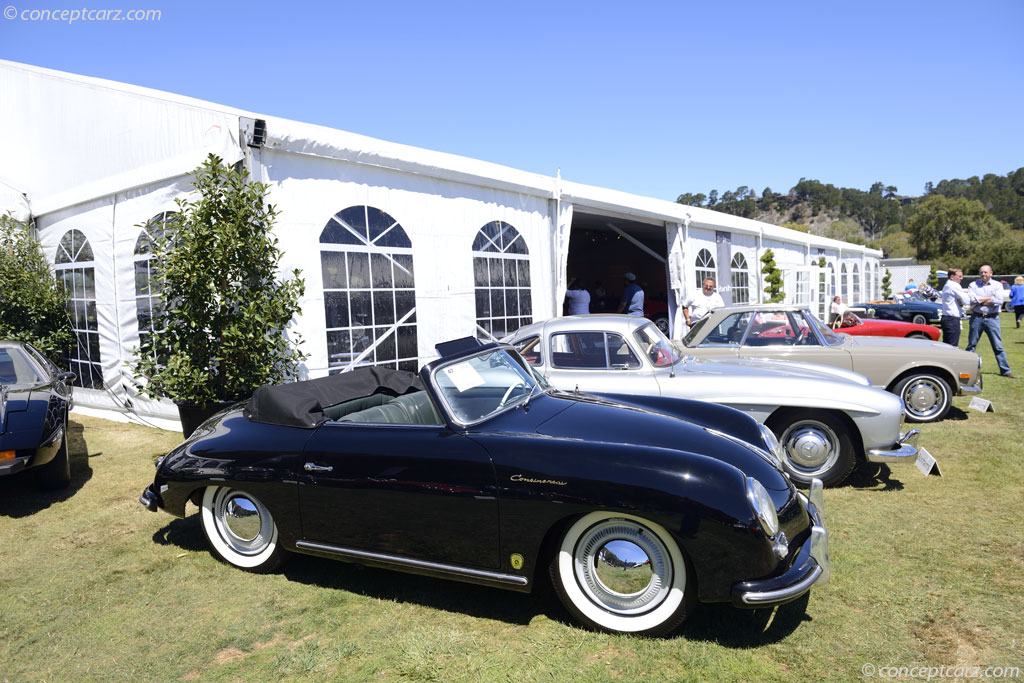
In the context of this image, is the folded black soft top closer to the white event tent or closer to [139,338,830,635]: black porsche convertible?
[139,338,830,635]: black porsche convertible

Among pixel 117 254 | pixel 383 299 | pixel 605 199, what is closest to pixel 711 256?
pixel 605 199

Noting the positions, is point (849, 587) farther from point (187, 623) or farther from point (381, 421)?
point (187, 623)

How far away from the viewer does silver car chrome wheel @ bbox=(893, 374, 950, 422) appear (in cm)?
716

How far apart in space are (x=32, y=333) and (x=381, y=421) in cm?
846

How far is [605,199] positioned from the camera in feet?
35.5

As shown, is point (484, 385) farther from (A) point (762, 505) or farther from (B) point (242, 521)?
Result: (B) point (242, 521)

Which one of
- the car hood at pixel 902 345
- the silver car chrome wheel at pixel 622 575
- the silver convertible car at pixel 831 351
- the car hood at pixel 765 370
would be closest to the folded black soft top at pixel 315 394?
the silver car chrome wheel at pixel 622 575

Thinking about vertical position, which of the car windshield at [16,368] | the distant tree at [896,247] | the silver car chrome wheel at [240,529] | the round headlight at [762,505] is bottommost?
the silver car chrome wheel at [240,529]

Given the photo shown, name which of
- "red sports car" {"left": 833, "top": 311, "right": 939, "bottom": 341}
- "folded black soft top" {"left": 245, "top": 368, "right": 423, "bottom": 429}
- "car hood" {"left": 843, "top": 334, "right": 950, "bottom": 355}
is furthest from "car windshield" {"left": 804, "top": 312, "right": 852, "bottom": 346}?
"folded black soft top" {"left": 245, "top": 368, "right": 423, "bottom": 429}

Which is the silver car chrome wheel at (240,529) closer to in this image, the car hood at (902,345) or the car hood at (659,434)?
the car hood at (659,434)

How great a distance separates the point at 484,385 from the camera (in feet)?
11.7

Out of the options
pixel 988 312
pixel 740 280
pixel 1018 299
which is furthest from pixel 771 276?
pixel 1018 299

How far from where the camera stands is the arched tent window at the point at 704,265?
14086 mm

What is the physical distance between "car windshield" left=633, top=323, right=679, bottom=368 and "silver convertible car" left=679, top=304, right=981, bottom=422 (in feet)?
4.03
